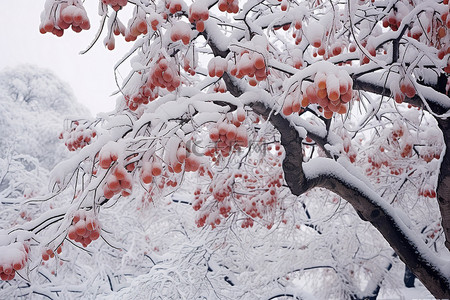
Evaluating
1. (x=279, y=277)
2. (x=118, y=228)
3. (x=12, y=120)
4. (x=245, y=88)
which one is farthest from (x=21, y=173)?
(x=245, y=88)

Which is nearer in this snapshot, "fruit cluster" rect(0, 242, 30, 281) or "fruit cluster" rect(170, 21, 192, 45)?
"fruit cluster" rect(0, 242, 30, 281)

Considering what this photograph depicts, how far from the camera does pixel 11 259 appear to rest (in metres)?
1.75

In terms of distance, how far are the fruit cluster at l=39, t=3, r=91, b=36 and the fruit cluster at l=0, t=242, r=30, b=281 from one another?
3.78 ft

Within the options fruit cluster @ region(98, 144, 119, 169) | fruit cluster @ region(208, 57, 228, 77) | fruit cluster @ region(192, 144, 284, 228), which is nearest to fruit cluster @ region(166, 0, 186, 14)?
fruit cluster @ region(208, 57, 228, 77)

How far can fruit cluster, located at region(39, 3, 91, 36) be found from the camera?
1.54m

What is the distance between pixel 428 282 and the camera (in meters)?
2.97

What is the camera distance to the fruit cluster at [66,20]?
1538 mm

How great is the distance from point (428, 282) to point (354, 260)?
3.72 metres

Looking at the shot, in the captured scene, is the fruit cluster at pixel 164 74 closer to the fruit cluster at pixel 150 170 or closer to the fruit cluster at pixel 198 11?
the fruit cluster at pixel 198 11

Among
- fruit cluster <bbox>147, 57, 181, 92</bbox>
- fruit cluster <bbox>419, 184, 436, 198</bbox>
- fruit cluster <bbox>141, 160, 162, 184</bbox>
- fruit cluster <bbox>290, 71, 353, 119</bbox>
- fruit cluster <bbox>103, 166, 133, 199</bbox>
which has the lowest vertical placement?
fruit cluster <bbox>103, 166, 133, 199</bbox>

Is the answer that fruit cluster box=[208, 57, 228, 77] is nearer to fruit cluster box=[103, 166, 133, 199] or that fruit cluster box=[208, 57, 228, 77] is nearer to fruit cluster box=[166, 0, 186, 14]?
fruit cluster box=[166, 0, 186, 14]

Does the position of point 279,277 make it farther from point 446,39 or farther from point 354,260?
point 446,39

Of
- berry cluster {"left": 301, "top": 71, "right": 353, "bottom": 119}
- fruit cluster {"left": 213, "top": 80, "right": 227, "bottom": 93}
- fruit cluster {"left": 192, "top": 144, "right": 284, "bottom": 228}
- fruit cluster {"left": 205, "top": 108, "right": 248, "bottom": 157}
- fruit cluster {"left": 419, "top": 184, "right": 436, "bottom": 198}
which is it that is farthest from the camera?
fruit cluster {"left": 192, "top": 144, "right": 284, "bottom": 228}

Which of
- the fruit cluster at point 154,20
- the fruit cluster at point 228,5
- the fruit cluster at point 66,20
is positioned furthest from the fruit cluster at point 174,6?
the fruit cluster at point 66,20
